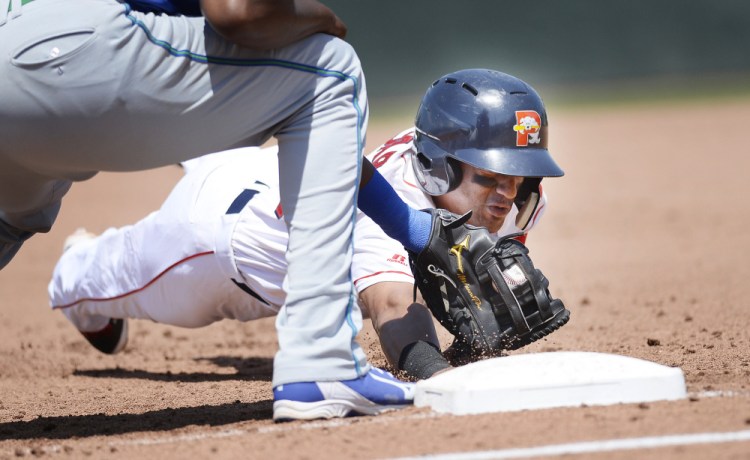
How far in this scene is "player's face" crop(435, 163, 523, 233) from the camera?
3619 millimetres

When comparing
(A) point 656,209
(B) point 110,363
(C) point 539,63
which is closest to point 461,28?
(C) point 539,63

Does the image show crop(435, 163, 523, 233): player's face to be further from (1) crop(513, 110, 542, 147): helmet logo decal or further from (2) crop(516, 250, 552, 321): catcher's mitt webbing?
(2) crop(516, 250, 552, 321): catcher's mitt webbing

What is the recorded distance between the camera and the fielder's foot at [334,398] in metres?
2.55

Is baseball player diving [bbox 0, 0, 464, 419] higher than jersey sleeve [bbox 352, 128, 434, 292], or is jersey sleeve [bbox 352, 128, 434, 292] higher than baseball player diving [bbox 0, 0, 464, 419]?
baseball player diving [bbox 0, 0, 464, 419]

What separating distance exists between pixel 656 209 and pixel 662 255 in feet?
7.99

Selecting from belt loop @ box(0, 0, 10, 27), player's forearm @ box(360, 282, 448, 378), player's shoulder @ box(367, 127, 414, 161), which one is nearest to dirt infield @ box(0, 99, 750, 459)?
player's forearm @ box(360, 282, 448, 378)

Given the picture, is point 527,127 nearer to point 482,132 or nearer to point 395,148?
point 482,132

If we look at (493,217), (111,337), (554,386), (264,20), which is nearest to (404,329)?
(493,217)

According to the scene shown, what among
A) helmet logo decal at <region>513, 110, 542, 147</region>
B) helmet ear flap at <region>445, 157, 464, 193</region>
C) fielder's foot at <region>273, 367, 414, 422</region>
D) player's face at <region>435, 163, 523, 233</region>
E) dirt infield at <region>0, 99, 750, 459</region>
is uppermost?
helmet logo decal at <region>513, 110, 542, 147</region>

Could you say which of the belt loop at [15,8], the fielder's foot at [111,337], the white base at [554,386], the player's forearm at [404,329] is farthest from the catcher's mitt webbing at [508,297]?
the fielder's foot at [111,337]

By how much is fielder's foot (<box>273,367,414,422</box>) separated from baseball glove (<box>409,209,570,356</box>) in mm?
567

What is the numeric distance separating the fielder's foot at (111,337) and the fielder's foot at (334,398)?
7.62 feet

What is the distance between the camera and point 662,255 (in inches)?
287

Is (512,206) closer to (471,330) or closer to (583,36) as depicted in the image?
(471,330)
